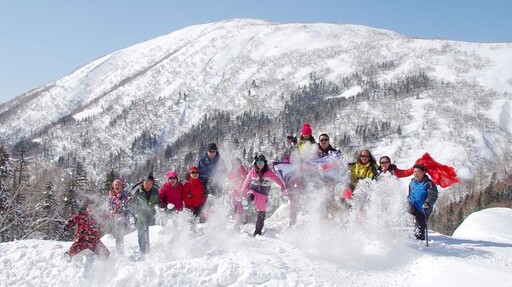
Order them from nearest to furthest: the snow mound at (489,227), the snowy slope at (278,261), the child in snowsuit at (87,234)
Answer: the snowy slope at (278,261) → the child in snowsuit at (87,234) → the snow mound at (489,227)

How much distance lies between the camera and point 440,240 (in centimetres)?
994

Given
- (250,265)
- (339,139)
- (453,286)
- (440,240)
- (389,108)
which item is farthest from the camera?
(389,108)

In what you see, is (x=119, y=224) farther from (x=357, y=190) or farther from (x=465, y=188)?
(x=465, y=188)

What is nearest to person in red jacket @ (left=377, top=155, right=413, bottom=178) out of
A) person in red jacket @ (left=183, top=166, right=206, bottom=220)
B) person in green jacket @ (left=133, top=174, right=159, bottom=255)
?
person in red jacket @ (left=183, top=166, right=206, bottom=220)

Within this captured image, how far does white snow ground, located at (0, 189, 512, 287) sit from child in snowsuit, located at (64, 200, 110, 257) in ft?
0.79

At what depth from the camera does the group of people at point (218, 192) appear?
930 centimetres

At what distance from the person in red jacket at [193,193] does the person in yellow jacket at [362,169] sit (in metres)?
3.06

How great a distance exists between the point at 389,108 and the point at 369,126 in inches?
806

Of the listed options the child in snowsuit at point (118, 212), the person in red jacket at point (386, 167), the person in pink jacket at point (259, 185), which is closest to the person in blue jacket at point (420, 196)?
the person in red jacket at point (386, 167)

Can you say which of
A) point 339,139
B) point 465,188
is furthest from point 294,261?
point 339,139

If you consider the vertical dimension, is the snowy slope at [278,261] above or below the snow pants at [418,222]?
below

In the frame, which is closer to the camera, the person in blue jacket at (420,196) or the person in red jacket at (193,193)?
the person in blue jacket at (420,196)

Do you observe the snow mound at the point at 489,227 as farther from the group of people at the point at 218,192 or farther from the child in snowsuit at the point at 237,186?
the child in snowsuit at the point at 237,186

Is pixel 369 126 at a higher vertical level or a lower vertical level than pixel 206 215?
higher
